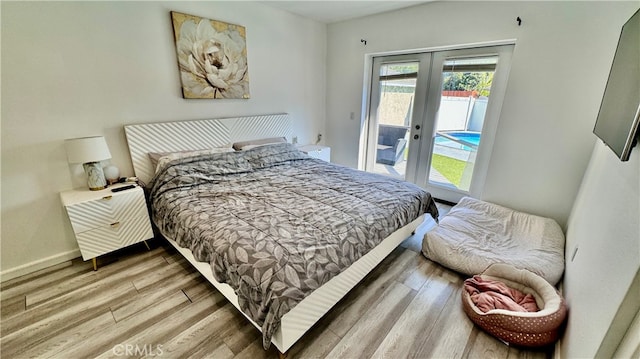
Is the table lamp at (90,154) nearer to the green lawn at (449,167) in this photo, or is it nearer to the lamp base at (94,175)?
the lamp base at (94,175)

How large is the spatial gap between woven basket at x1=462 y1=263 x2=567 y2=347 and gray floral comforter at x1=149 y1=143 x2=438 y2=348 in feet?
2.47

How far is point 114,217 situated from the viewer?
208 centimetres

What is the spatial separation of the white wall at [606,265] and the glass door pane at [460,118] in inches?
58.1

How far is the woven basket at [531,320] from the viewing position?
137cm

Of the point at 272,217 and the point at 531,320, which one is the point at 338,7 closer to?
the point at 272,217

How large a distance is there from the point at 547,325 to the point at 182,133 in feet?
10.6

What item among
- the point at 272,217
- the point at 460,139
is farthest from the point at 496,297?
the point at 460,139

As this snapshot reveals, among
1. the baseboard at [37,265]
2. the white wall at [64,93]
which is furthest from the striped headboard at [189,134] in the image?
the baseboard at [37,265]

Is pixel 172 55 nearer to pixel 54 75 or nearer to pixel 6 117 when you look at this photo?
pixel 54 75

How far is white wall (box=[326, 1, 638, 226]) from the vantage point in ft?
7.12

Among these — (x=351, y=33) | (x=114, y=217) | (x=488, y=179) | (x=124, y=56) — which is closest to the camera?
(x=114, y=217)

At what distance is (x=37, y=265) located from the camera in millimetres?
2094

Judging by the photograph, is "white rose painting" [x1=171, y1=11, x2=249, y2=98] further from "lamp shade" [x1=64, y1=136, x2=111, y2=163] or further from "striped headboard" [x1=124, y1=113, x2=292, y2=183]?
"lamp shade" [x1=64, y1=136, x2=111, y2=163]

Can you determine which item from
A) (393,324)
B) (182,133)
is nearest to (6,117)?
(182,133)
